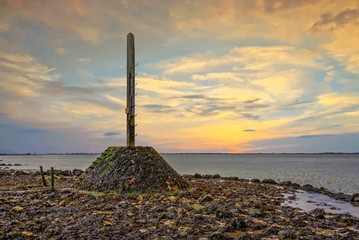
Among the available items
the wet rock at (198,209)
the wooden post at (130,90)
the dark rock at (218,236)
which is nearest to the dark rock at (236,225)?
the dark rock at (218,236)

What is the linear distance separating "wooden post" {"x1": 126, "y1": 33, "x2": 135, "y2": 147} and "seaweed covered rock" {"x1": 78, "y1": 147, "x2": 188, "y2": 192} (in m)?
1.16

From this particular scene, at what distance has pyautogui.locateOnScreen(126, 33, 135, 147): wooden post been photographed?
46.6 ft

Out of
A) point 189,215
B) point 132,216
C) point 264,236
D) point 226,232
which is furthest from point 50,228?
point 264,236

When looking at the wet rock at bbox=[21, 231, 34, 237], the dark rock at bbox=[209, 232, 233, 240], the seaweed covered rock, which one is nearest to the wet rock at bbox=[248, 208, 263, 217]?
the dark rock at bbox=[209, 232, 233, 240]

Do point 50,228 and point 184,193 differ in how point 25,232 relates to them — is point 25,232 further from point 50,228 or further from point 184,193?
point 184,193

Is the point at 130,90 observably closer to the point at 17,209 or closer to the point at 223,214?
the point at 17,209

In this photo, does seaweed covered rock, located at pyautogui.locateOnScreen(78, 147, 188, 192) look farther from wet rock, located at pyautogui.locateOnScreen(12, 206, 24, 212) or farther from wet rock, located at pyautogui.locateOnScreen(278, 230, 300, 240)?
wet rock, located at pyautogui.locateOnScreen(278, 230, 300, 240)

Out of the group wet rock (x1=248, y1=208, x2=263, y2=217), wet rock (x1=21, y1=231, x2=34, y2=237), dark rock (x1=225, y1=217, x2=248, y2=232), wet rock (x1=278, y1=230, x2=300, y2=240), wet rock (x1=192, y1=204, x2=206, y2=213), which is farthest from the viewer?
wet rock (x1=248, y1=208, x2=263, y2=217)

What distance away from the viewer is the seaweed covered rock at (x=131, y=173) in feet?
37.4

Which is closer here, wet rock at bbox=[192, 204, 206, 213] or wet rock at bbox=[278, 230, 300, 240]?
wet rock at bbox=[278, 230, 300, 240]

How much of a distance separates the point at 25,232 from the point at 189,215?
461cm

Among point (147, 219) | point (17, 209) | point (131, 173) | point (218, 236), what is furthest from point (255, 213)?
point (17, 209)

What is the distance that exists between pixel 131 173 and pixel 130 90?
16.1ft

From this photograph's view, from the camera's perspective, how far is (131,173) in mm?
11750
